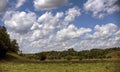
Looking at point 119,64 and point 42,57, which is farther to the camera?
point 42,57

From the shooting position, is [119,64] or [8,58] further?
[8,58]

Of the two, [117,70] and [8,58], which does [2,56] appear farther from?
[117,70]

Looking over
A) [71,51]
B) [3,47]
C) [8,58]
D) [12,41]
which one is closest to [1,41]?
[3,47]

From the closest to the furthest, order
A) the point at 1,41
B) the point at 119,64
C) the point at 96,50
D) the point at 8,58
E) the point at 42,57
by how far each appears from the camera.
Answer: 1. the point at 119,64
2. the point at 1,41
3. the point at 8,58
4. the point at 42,57
5. the point at 96,50

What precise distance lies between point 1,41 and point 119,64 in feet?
300

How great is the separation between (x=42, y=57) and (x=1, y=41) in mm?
33959

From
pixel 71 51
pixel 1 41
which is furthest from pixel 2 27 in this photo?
pixel 71 51

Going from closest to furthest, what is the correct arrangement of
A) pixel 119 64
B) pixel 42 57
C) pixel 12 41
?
pixel 119 64 → pixel 12 41 → pixel 42 57

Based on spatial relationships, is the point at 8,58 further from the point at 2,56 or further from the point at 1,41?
the point at 1,41

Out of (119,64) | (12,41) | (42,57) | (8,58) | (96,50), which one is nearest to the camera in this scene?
(119,64)

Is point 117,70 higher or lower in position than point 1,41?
lower

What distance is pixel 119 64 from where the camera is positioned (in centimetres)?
659

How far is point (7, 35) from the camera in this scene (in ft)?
338

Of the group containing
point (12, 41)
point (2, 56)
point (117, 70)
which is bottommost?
point (117, 70)
